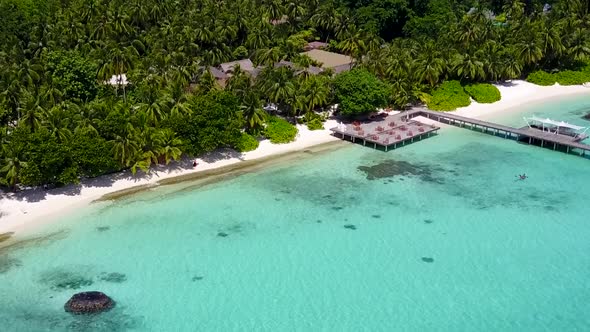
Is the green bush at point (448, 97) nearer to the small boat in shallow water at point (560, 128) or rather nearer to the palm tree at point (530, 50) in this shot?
the small boat in shallow water at point (560, 128)

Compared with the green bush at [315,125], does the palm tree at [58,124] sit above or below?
above

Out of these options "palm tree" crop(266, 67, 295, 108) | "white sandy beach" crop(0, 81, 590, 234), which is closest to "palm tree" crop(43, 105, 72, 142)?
"white sandy beach" crop(0, 81, 590, 234)

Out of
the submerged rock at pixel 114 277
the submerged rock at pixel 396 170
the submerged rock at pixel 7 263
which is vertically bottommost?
the submerged rock at pixel 114 277

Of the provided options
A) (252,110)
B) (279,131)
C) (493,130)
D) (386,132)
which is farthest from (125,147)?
(493,130)

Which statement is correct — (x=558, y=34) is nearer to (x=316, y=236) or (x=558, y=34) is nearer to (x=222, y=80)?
(x=222, y=80)

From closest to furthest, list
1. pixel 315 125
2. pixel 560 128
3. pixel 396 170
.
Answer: pixel 396 170 → pixel 315 125 → pixel 560 128

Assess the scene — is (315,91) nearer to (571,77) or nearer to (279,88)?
(279,88)

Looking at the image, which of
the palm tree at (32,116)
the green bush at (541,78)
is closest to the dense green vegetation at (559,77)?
the green bush at (541,78)
